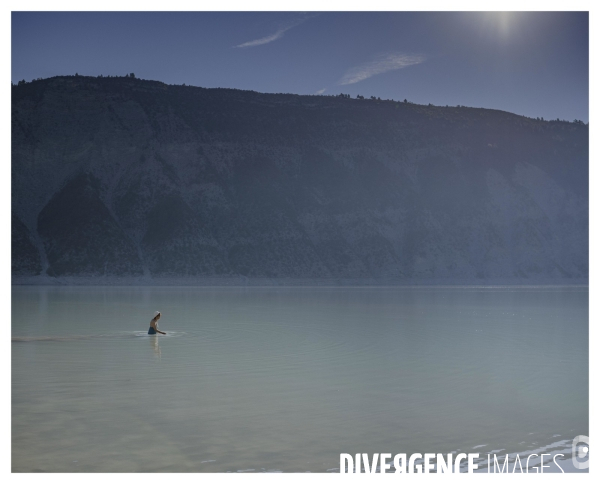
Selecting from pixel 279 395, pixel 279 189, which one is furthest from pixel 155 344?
pixel 279 189

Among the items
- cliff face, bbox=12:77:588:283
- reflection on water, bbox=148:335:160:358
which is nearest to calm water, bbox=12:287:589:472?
reflection on water, bbox=148:335:160:358

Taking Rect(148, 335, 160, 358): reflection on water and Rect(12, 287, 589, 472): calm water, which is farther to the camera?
Rect(148, 335, 160, 358): reflection on water

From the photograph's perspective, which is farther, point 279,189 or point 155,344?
point 279,189

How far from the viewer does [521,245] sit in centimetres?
9744

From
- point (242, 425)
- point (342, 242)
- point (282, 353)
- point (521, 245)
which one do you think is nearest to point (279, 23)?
point (282, 353)

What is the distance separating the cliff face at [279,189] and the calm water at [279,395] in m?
64.4

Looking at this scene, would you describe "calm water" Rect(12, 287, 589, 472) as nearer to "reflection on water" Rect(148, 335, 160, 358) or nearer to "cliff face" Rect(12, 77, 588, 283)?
"reflection on water" Rect(148, 335, 160, 358)

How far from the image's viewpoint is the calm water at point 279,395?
8305 millimetres

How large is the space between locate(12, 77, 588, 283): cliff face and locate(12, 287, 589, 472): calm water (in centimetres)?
6443

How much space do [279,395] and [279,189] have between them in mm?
87950

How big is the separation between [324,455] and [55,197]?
8892 centimetres

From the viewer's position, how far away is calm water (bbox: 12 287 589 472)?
8305mm

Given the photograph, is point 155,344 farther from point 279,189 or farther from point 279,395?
point 279,189

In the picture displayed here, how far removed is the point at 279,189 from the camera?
9906cm
